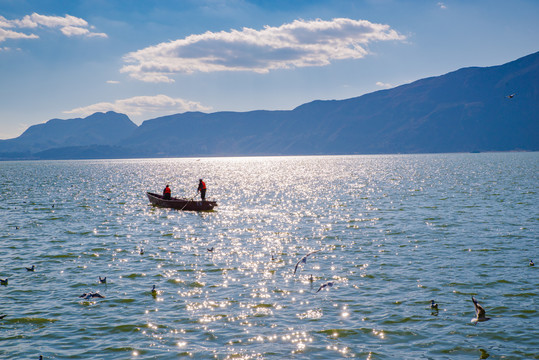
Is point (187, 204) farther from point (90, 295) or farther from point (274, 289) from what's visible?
point (274, 289)

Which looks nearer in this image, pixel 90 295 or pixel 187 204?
pixel 90 295

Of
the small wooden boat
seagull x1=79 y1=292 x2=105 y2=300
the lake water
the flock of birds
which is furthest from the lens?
the small wooden boat

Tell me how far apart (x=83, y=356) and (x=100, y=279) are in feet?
22.2

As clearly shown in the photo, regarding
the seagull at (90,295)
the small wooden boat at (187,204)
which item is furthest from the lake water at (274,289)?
the small wooden boat at (187,204)

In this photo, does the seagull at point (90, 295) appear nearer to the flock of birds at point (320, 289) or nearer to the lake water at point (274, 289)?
the flock of birds at point (320, 289)

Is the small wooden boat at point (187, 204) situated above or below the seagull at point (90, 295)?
above

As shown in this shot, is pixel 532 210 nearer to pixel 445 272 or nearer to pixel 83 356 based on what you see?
pixel 445 272

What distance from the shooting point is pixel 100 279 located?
59.9 feet

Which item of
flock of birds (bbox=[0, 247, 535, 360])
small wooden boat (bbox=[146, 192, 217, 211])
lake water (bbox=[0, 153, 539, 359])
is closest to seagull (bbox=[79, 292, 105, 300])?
flock of birds (bbox=[0, 247, 535, 360])

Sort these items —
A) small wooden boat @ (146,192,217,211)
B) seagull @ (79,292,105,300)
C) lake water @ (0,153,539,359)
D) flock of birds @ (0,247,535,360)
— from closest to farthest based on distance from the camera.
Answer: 1. lake water @ (0,153,539,359)
2. flock of birds @ (0,247,535,360)
3. seagull @ (79,292,105,300)
4. small wooden boat @ (146,192,217,211)

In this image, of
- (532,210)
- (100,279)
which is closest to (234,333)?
(100,279)

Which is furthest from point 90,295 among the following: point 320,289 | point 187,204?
point 187,204

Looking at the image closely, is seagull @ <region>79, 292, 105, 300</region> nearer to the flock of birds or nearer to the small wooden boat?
the flock of birds

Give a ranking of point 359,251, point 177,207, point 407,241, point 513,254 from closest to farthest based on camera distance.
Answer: point 513,254 → point 359,251 → point 407,241 → point 177,207
